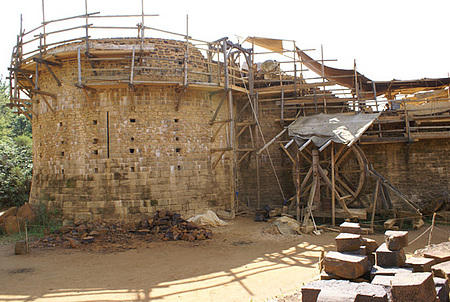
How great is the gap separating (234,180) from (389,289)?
8667 mm

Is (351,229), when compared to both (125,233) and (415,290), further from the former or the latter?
(125,233)

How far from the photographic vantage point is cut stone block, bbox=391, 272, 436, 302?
4.20 m

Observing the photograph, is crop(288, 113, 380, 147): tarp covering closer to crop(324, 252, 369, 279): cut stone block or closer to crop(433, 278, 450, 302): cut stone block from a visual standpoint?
crop(324, 252, 369, 279): cut stone block

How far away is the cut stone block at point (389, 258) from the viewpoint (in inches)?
218

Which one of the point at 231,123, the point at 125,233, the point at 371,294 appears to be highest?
the point at 231,123

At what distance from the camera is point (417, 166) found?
12.5 metres

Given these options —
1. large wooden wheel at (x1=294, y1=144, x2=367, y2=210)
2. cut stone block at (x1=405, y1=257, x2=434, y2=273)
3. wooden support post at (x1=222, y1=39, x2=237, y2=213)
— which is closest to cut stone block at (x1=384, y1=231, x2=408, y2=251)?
cut stone block at (x1=405, y1=257, x2=434, y2=273)

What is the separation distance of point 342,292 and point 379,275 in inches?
48.4

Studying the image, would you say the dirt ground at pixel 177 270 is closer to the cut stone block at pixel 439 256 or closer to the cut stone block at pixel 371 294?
the cut stone block at pixel 371 294

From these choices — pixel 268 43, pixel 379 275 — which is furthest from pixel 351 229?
pixel 268 43

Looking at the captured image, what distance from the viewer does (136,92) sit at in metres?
11.5

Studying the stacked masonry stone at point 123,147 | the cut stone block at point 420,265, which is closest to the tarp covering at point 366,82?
the stacked masonry stone at point 123,147

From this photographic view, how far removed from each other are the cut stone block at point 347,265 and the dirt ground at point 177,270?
93cm

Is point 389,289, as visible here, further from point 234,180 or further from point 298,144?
point 234,180
